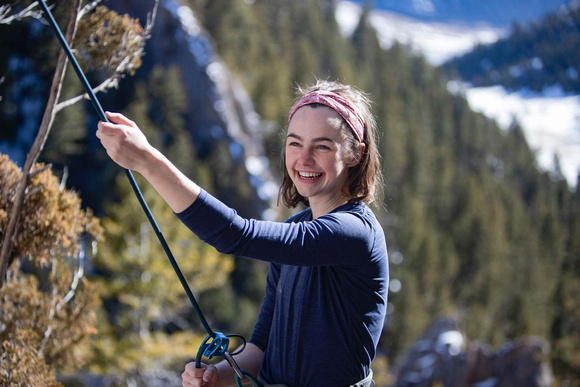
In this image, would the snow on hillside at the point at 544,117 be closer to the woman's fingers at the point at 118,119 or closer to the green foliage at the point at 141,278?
the green foliage at the point at 141,278

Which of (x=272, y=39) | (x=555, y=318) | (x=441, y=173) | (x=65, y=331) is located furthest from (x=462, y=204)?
(x=65, y=331)

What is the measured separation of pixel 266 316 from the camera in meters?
2.13

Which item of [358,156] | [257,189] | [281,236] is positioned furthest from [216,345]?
[257,189]

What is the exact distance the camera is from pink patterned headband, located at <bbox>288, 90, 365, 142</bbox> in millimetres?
1798

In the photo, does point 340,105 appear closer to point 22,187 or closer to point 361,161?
point 361,161

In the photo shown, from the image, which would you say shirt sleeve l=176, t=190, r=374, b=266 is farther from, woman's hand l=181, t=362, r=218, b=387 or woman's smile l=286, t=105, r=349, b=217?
woman's hand l=181, t=362, r=218, b=387

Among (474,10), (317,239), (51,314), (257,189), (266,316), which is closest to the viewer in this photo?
(317,239)

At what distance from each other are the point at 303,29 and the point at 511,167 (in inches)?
1146

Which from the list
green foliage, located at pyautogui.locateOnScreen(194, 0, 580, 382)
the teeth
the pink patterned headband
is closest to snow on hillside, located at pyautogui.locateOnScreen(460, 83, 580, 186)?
green foliage, located at pyautogui.locateOnScreen(194, 0, 580, 382)

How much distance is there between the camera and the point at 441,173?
5359cm

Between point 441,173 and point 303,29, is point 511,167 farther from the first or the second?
point 303,29

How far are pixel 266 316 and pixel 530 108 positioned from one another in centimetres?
7913

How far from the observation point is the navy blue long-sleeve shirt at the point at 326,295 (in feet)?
4.99

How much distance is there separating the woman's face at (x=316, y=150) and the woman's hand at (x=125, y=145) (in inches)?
22.0
